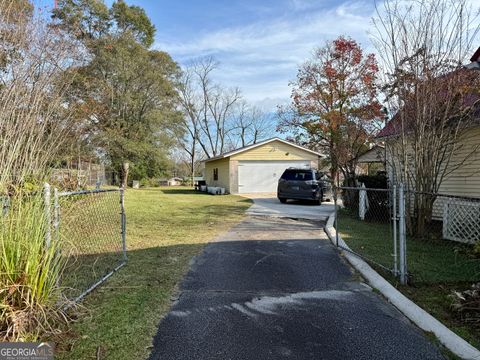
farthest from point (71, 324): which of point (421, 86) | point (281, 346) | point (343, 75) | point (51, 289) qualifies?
point (343, 75)

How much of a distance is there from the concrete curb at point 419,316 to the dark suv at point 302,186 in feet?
31.6

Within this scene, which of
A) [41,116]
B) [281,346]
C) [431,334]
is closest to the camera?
[281,346]

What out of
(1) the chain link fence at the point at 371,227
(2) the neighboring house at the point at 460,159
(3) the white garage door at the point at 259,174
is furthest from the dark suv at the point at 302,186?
(3) the white garage door at the point at 259,174

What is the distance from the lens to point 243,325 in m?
3.42

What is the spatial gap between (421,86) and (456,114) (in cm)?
98

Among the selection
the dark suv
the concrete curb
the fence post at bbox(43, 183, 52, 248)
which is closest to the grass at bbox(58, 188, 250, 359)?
the fence post at bbox(43, 183, 52, 248)

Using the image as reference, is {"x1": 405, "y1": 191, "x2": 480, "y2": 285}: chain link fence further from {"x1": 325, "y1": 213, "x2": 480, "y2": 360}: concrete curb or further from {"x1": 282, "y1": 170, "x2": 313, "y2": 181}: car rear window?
{"x1": 282, "y1": 170, "x2": 313, "y2": 181}: car rear window

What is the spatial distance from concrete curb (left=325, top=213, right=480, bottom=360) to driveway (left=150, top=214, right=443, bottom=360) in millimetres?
114

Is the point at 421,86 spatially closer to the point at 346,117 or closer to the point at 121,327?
the point at 121,327

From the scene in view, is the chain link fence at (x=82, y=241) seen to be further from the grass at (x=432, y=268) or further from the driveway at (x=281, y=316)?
the grass at (x=432, y=268)

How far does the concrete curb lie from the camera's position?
290 cm

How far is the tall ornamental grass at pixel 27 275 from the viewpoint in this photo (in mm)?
2795

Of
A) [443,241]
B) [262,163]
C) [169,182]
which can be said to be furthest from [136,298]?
[169,182]

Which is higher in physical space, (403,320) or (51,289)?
(51,289)
